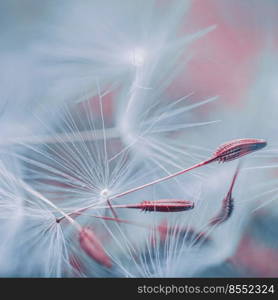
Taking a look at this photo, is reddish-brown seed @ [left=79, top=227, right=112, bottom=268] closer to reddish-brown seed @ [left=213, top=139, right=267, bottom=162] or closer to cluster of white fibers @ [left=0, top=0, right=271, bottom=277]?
cluster of white fibers @ [left=0, top=0, right=271, bottom=277]

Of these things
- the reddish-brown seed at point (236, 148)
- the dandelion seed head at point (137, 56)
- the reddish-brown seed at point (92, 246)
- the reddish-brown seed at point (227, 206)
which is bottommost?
the reddish-brown seed at point (92, 246)

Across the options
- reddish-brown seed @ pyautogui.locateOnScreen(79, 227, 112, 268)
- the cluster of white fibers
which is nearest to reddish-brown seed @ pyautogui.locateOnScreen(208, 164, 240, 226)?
the cluster of white fibers

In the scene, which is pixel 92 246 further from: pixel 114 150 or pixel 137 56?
pixel 137 56

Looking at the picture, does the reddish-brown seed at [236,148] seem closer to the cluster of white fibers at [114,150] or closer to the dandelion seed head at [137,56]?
the cluster of white fibers at [114,150]

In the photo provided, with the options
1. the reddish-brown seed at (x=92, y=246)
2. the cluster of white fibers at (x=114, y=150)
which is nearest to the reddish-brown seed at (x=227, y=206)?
the cluster of white fibers at (x=114, y=150)

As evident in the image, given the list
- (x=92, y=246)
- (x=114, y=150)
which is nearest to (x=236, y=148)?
(x=114, y=150)

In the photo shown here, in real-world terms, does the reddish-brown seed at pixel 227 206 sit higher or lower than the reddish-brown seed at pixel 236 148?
lower
